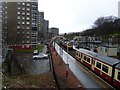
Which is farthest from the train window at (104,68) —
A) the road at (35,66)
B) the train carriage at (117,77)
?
the road at (35,66)

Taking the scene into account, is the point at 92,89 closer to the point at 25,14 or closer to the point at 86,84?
the point at 86,84

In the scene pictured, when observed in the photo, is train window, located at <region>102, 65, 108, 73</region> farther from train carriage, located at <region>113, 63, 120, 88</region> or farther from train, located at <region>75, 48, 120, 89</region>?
train carriage, located at <region>113, 63, 120, 88</region>

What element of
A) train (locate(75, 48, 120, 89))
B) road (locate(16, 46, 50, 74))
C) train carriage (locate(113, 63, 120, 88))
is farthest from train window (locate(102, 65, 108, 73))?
road (locate(16, 46, 50, 74))

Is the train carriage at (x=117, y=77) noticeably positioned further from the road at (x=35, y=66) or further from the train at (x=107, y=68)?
the road at (x=35, y=66)

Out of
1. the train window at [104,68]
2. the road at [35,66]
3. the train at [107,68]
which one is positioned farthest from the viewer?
the road at [35,66]

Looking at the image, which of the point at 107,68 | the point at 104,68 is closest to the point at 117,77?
the point at 107,68

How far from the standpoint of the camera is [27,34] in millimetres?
72000

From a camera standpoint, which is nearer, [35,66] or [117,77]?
[117,77]

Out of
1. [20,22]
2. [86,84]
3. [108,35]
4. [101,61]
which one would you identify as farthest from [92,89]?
[108,35]

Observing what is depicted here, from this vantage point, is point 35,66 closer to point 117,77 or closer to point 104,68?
point 104,68

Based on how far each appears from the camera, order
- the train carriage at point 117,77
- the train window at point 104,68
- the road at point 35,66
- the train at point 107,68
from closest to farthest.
Answer: the train carriage at point 117,77 < the train at point 107,68 < the train window at point 104,68 < the road at point 35,66

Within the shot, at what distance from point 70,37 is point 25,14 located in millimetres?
77397

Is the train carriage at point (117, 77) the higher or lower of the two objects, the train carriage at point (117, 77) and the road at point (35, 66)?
the higher

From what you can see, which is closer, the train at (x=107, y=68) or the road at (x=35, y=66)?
the train at (x=107, y=68)
